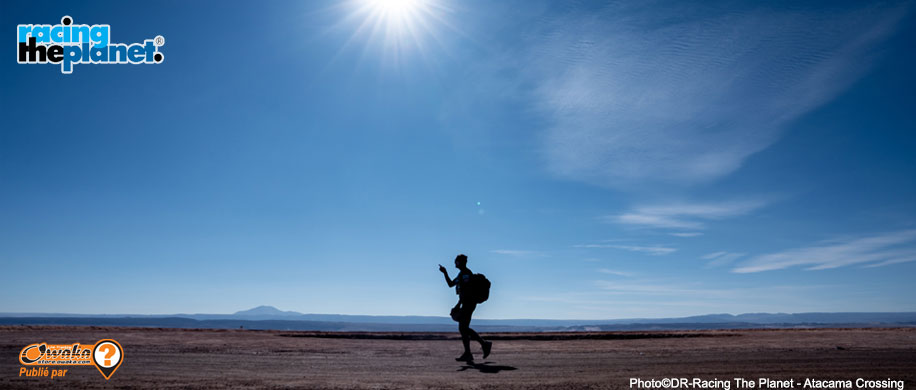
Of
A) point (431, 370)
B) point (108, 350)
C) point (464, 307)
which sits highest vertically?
point (464, 307)

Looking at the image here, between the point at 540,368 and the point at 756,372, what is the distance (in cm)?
333

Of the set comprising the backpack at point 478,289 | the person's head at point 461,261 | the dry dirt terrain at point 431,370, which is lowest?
the dry dirt terrain at point 431,370

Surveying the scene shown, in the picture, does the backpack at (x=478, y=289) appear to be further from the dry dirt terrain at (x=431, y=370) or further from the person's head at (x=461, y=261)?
the dry dirt terrain at (x=431, y=370)

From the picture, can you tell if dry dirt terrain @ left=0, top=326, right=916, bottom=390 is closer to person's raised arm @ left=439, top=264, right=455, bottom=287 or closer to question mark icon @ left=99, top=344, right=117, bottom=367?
question mark icon @ left=99, top=344, right=117, bottom=367

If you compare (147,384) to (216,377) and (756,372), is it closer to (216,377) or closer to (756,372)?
(216,377)

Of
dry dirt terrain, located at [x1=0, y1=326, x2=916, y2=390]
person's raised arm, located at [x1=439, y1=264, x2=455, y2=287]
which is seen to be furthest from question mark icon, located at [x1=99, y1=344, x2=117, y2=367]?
person's raised arm, located at [x1=439, y1=264, x2=455, y2=287]

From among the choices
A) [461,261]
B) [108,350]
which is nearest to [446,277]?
[461,261]

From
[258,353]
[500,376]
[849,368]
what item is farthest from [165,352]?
[849,368]

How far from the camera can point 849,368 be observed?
7.62 meters

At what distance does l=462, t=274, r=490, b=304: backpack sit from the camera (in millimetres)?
9586

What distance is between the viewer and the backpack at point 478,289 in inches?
377

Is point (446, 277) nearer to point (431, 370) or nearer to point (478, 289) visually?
point (478, 289)

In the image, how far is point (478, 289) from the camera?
9.64 m

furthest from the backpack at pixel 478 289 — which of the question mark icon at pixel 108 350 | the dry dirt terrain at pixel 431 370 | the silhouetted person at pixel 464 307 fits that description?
the question mark icon at pixel 108 350
